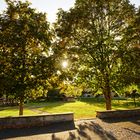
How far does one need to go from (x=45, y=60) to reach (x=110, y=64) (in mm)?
7443

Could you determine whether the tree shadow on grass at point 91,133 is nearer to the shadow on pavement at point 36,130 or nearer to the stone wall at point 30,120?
the shadow on pavement at point 36,130

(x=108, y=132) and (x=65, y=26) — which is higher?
(x=65, y=26)

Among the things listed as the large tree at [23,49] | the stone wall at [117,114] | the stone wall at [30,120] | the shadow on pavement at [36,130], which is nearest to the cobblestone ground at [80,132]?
the shadow on pavement at [36,130]

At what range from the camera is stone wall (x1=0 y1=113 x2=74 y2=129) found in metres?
17.0

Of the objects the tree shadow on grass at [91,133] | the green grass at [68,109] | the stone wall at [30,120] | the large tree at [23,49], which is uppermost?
the large tree at [23,49]

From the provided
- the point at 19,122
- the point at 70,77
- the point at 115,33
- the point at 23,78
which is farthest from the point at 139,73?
the point at 19,122

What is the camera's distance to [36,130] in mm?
16344

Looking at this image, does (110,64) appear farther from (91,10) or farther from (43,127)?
(43,127)

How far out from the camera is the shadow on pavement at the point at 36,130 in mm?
15198

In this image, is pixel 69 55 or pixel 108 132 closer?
pixel 108 132

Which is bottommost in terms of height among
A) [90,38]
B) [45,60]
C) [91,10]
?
[45,60]

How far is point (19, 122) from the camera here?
17.3m

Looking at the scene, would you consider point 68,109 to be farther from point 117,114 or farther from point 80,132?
point 80,132

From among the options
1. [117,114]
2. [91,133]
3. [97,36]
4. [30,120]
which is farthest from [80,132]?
[97,36]
